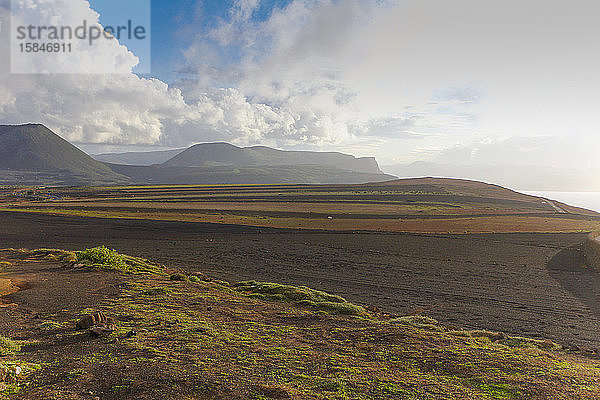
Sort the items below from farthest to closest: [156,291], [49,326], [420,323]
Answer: [156,291] < [420,323] < [49,326]

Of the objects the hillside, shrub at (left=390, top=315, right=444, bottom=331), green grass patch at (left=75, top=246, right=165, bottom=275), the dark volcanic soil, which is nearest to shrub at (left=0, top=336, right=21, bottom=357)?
the hillside

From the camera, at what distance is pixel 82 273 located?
1898 centimetres

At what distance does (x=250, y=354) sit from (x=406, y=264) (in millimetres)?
21199

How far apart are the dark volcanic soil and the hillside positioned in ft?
14.7

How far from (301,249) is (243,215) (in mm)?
30559

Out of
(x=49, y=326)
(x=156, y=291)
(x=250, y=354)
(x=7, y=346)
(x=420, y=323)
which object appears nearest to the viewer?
(x=7, y=346)

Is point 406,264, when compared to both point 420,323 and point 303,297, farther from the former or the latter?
point 420,323

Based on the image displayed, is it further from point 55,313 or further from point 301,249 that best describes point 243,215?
point 55,313

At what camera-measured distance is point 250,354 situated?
367 inches

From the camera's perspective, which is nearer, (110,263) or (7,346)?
(7,346)

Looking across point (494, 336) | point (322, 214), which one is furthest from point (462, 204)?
point (494, 336)

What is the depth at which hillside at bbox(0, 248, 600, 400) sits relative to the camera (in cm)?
725

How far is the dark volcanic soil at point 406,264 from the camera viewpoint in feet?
55.7

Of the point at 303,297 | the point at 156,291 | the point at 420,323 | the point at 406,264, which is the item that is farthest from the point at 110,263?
the point at 406,264
